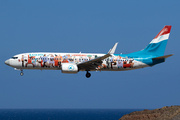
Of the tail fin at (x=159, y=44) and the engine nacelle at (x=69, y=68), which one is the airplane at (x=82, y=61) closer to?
the engine nacelle at (x=69, y=68)

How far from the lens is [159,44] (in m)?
58.1

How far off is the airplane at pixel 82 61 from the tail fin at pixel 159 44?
158 centimetres

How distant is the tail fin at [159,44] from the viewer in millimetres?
57250

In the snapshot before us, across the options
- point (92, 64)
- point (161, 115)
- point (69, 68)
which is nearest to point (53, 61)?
point (69, 68)

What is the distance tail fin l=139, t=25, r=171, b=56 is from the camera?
5725 centimetres

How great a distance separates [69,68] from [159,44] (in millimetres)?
20456

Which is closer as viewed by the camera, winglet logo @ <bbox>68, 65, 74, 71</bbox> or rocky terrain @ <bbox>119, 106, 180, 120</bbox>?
rocky terrain @ <bbox>119, 106, 180, 120</bbox>

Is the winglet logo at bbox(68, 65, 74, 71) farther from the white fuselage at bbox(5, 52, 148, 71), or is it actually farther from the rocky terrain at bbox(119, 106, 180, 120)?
the rocky terrain at bbox(119, 106, 180, 120)

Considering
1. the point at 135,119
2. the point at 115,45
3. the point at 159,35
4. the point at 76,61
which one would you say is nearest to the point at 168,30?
the point at 159,35

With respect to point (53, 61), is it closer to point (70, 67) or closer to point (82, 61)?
point (70, 67)

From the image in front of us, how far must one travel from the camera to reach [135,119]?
133 ft

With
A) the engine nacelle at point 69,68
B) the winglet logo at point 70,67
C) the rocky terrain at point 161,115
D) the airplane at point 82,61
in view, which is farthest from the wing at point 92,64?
the rocky terrain at point 161,115

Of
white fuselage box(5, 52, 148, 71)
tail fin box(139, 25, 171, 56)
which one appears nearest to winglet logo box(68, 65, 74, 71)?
white fuselage box(5, 52, 148, 71)

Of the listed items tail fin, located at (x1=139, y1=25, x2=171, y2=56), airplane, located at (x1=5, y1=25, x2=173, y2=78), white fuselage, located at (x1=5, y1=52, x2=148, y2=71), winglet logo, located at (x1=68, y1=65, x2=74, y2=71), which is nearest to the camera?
winglet logo, located at (x1=68, y1=65, x2=74, y2=71)
